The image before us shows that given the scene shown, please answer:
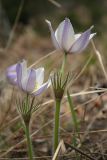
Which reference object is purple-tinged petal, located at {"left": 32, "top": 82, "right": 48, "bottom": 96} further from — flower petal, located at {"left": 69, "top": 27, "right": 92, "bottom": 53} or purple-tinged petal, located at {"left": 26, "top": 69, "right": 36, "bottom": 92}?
flower petal, located at {"left": 69, "top": 27, "right": 92, "bottom": 53}

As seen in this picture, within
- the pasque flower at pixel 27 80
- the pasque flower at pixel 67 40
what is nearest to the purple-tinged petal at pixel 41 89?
the pasque flower at pixel 27 80

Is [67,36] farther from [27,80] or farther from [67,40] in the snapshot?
[27,80]

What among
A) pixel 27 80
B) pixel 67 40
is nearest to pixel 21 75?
pixel 27 80

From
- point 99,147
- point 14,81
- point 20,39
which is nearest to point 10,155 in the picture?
point 99,147

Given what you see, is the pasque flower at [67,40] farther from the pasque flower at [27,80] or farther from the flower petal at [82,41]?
the pasque flower at [27,80]

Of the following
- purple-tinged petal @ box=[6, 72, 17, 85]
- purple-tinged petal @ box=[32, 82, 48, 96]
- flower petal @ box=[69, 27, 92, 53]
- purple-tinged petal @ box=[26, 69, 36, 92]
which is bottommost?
purple-tinged petal @ box=[32, 82, 48, 96]

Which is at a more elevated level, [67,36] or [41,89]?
[67,36]

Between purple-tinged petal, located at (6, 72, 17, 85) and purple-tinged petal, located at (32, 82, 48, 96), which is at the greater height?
purple-tinged petal, located at (6, 72, 17, 85)

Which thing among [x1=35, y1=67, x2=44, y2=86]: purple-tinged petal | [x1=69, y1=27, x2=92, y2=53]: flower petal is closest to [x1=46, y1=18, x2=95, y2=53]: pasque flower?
[x1=69, y1=27, x2=92, y2=53]: flower petal

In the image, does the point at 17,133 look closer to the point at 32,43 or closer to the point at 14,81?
the point at 14,81
